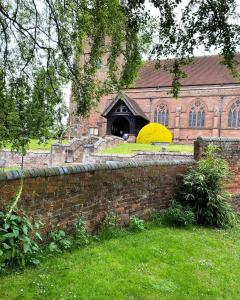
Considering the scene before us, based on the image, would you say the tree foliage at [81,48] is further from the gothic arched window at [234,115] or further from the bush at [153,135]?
the gothic arched window at [234,115]

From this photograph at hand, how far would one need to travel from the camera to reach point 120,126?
41.8 meters

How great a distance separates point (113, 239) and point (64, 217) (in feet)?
4.33

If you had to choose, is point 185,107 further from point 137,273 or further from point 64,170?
point 137,273

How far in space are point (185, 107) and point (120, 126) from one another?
8.09 m

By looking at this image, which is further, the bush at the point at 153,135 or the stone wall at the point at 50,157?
the bush at the point at 153,135

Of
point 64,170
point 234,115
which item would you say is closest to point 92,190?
point 64,170

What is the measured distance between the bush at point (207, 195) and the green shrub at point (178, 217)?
0.43m

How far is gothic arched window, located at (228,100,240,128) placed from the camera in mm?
35441

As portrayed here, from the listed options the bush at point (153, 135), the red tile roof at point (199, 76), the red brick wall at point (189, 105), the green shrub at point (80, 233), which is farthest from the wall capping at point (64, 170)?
the red tile roof at point (199, 76)

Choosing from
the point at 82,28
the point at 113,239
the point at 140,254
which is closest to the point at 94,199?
the point at 113,239

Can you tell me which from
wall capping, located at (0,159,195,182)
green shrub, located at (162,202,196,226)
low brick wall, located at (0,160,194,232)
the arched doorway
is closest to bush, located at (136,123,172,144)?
the arched doorway

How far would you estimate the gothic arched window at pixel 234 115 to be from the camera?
35441 mm

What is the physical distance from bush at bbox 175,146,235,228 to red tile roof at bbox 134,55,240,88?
27708mm

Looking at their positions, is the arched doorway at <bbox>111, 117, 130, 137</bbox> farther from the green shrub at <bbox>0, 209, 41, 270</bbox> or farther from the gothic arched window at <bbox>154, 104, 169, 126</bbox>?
the green shrub at <bbox>0, 209, 41, 270</bbox>
